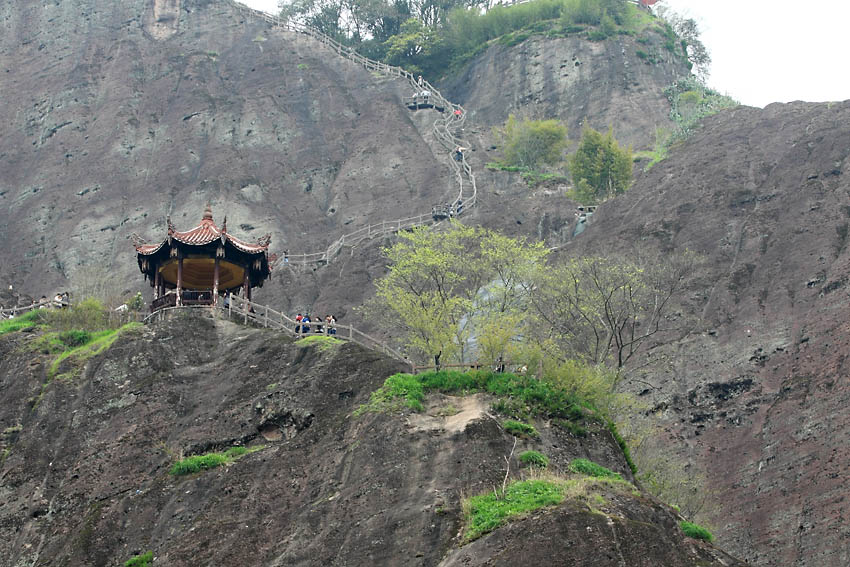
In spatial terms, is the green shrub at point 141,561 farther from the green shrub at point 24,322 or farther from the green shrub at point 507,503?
the green shrub at point 24,322

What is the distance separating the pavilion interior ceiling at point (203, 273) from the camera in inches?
1951

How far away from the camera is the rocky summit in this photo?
113ft

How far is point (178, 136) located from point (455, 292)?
3861cm

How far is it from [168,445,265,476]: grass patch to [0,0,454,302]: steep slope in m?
31.7

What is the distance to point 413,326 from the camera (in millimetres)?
44125

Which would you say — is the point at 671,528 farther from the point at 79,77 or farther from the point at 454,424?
the point at 79,77

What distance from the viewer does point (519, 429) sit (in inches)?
1438

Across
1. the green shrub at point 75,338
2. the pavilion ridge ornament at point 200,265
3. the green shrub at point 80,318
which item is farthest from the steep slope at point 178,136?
the green shrub at point 75,338

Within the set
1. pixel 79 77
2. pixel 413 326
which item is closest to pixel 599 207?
pixel 413 326

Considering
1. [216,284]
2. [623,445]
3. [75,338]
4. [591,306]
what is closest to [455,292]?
[591,306]

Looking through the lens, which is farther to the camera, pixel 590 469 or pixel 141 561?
pixel 590 469

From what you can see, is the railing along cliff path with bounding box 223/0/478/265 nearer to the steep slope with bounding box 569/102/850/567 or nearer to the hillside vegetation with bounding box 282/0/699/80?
the hillside vegetation with bounding box 282/0/699/80

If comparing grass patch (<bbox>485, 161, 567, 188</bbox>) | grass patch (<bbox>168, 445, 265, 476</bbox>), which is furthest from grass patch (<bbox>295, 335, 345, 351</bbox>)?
grass patch (<bbox>485, 161, 567, 188</bbox>)

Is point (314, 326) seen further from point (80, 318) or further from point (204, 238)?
point (80, 318)
